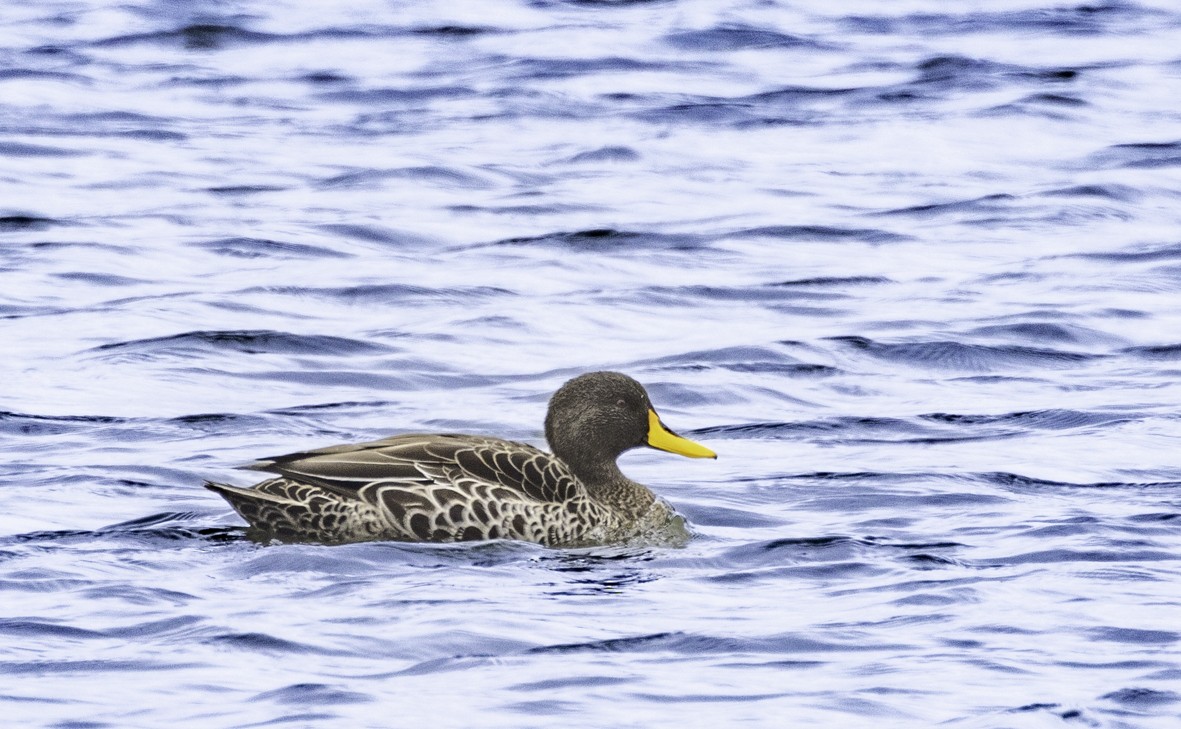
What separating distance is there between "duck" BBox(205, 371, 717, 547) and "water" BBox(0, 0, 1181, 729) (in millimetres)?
144

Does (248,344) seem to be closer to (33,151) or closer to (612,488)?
(612,488)

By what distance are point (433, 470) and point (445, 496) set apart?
166mm

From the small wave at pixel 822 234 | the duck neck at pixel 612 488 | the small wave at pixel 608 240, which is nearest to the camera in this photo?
the duck neck at pixel 612 488

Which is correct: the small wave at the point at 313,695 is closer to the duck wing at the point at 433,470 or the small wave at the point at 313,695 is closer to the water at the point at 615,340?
the water at the point at 615,340

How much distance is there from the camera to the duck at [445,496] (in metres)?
10.1

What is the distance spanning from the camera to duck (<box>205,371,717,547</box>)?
10.1 m

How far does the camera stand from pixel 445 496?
10195mm

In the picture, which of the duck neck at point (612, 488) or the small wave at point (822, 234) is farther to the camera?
the small wave at point (822, 234)

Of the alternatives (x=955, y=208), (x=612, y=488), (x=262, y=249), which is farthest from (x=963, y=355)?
(x=262, y=249)

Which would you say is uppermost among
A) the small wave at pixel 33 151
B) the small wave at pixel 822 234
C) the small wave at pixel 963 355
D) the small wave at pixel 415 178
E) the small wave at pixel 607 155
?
the small wave at pixel 33 151

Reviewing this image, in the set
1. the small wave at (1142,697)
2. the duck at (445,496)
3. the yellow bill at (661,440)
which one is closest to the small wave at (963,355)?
the yellow bill at (661,440)

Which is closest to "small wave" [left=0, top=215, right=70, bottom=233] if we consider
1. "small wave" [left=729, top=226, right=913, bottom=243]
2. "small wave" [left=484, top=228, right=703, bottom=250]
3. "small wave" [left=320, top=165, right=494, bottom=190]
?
"small wave" [left=320, top=165, right=494, bottom=190]

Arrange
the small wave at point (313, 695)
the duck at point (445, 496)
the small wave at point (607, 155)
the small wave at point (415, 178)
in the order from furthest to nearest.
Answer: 1. the small wave at point (607, 155)
2. the small wave at point (415, 178)
3. the duck at point (445, 496)
4. the small wave at point (313, 695)

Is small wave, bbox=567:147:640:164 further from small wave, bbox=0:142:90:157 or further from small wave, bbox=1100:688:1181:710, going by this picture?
small wave, bbox=1100:688:1181:710
